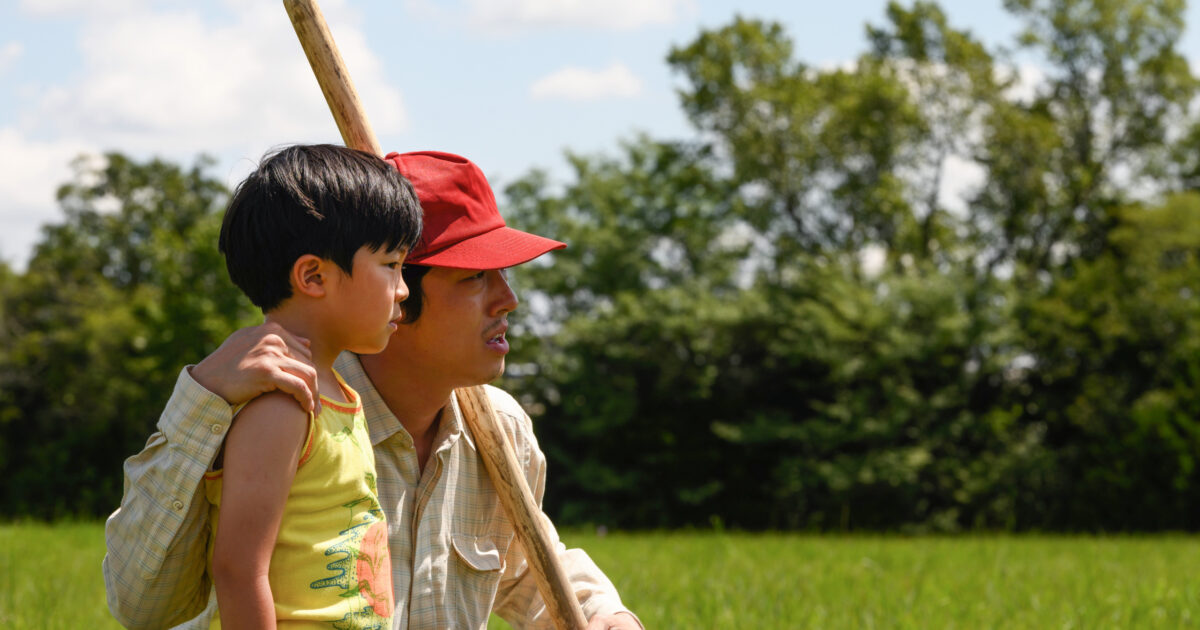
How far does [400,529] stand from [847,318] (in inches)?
682

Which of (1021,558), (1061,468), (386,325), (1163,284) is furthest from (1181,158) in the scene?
(386,325)

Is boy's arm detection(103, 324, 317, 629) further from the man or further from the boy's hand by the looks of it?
the man

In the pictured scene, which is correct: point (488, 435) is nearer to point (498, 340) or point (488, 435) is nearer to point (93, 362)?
point (498, 340)

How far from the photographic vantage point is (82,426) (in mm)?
23266

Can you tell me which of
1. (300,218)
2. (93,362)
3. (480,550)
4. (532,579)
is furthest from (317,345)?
(93,362)

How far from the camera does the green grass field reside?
17.7 feet

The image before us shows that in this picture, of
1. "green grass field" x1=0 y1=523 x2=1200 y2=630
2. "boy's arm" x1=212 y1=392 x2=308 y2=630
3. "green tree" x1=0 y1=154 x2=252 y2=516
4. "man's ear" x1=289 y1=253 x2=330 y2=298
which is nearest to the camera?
"boy's arm" x1=212 y1=392 x2=308 y2=630

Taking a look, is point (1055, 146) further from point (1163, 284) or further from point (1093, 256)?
point (1163, 284)

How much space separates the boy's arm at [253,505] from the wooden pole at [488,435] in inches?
30.9

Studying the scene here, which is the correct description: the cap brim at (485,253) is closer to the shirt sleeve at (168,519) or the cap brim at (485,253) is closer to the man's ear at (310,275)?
the man's ear at (310,275)

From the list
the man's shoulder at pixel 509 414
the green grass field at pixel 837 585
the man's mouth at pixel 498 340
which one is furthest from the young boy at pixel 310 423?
the green grass field at pixel 837 585

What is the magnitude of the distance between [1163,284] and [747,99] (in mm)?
7763

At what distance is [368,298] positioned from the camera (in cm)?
200

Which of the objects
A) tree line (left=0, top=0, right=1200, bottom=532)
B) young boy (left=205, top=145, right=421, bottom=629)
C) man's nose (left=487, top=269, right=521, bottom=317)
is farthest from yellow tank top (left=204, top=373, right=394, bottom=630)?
tree line (left=0, top=0, right=1200, bottom=532)
